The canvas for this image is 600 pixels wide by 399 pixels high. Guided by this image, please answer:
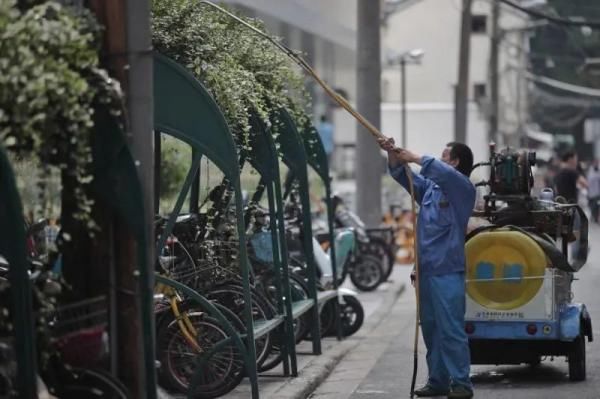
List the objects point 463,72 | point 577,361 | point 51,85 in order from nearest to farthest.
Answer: point 51,85 < point 577,361 < point 463,72

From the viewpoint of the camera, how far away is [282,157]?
42.7ft

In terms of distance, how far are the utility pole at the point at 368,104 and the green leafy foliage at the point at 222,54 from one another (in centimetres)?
1024

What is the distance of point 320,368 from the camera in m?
12.7

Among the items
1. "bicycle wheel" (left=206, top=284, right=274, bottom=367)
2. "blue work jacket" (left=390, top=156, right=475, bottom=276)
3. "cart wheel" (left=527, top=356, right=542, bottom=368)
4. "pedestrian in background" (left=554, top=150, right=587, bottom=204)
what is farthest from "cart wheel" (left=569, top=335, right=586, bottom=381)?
"pedestrian in background" (left=554, top=150, right=587, bottom=204)

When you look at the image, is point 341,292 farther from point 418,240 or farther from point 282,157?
point 418,240

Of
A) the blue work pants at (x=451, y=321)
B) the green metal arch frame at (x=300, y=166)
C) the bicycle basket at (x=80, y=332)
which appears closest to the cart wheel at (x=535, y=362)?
the blue work pants at (x=451, y=321)

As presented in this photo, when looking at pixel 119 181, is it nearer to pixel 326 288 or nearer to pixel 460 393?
pixel 460 393

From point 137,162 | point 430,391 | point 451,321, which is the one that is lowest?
point 430,391

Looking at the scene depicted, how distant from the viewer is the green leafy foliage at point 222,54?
1076 cm

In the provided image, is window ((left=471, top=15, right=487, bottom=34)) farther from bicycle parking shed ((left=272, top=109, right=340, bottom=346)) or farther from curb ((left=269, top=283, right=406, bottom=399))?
bicycle parking shed ((left=272, top=109, right=340, bottom=346))

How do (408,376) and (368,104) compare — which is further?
(368,104)

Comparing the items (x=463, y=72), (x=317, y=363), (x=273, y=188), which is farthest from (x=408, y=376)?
(x=463, y=72)

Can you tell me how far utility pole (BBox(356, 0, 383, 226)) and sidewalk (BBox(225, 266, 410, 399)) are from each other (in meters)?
3.61

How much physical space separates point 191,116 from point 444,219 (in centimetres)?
203
